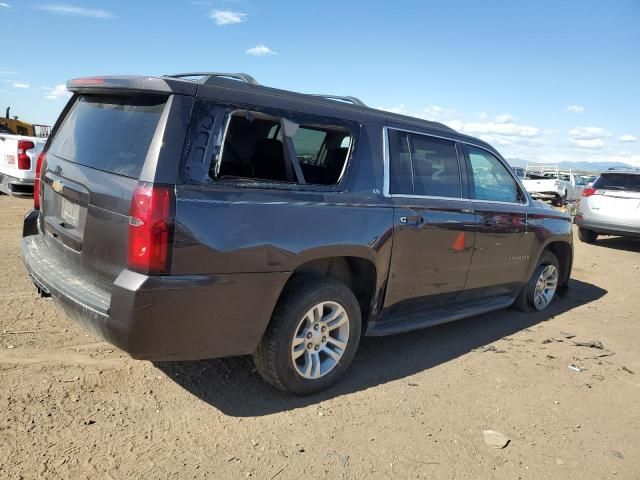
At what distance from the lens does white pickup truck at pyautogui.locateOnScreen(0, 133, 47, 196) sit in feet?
28.4

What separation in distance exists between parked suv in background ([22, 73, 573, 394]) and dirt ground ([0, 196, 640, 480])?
0.36m

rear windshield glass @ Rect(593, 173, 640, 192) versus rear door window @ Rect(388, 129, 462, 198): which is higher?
rear windshield glass @ Rect(593, 173, 640, 192)

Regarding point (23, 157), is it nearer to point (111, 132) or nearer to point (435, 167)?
point (111, 132)

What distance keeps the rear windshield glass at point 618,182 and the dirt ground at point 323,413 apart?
7265 millimetres

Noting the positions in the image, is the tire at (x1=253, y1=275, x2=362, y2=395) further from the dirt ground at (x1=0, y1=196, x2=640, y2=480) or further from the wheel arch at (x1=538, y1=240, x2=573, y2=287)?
the wheel arch at (x1=538, y1=240, x2=573, y2=287)

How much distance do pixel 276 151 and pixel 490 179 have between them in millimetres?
2437

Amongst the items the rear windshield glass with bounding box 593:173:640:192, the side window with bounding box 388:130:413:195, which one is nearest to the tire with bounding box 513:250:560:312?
the side window with bounding box 388:130:413:195

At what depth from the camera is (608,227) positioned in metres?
11.0

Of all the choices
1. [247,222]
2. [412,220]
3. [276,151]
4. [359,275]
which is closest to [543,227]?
[412,220]

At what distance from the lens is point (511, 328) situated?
5336mm

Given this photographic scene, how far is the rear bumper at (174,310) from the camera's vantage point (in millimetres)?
2672

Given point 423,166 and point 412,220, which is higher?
point 423,166

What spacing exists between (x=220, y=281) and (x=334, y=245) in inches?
32.5

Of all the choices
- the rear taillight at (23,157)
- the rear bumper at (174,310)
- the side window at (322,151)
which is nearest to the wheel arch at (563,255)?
the side window at (322,151)
